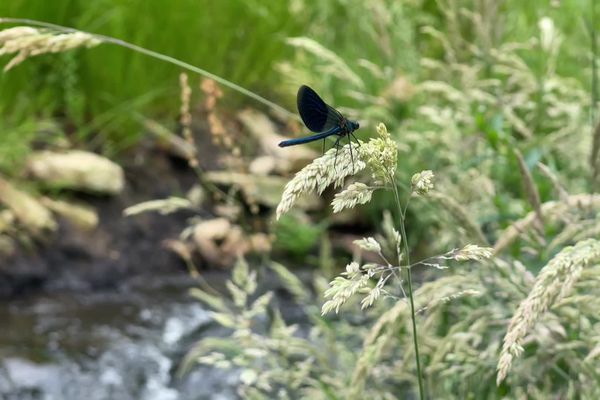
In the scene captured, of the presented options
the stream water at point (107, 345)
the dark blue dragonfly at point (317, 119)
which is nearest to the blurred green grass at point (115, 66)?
the stream water at point (107, 345)

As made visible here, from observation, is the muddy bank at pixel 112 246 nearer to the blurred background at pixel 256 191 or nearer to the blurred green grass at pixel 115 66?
the blurred background at pixel 256 191

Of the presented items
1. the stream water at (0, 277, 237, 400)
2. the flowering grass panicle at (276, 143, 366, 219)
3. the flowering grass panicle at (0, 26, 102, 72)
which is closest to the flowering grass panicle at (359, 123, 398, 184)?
the flowering grass panicle at (276, 143, 366, 219)

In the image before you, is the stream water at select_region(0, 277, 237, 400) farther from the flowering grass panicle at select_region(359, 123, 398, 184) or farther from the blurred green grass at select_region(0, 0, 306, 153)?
the flowering grass panicle at select_region(359, 123, 398, 184)

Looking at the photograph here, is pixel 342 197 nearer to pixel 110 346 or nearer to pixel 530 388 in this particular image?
pixel 530 388

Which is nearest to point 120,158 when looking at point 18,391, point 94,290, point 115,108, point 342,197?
point 115,108

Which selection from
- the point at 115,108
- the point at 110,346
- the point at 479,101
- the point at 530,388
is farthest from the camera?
the point at 115,108

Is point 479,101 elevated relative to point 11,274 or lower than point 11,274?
elevated
